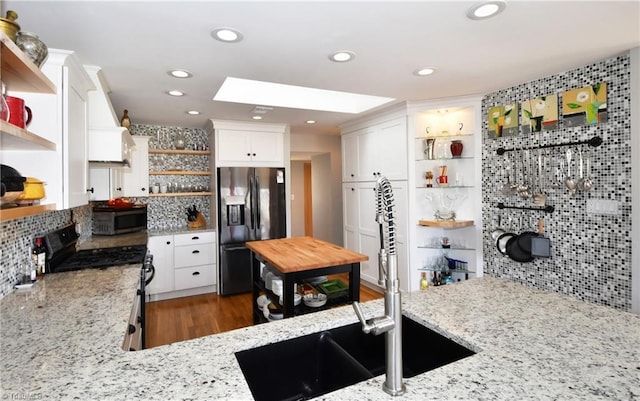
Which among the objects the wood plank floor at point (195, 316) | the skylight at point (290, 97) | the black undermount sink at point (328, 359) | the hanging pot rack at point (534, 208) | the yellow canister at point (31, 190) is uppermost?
the skylight at point (290, 97)

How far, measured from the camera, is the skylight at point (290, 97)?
332cm

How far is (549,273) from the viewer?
2.83 metres

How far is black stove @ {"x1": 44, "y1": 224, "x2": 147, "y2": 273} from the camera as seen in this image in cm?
212

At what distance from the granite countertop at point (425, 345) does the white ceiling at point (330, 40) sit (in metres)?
1.42

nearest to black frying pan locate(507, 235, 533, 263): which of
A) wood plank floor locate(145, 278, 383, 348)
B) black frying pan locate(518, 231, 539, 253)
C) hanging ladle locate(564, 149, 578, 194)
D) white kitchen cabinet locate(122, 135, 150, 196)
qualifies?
black frying pan locate(518, 231, 539, 253)

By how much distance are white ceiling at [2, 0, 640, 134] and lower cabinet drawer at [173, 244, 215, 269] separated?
1.92m

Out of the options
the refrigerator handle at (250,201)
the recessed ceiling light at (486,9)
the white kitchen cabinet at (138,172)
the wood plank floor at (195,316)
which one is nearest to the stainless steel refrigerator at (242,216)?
the refrigerator handle at (250,201)

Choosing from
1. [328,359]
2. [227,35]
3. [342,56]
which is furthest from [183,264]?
[328,359]

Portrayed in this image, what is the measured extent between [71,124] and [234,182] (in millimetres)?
2379

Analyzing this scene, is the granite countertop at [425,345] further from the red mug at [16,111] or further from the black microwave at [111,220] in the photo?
the black microwave at [111,220]

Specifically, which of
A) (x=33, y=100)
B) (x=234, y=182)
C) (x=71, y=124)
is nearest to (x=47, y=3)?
(x=33, y=100)

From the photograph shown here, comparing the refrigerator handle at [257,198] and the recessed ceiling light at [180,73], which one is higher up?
the recessed ceiling light at [180,73]

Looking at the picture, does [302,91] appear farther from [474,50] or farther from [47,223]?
Result: [47,223]

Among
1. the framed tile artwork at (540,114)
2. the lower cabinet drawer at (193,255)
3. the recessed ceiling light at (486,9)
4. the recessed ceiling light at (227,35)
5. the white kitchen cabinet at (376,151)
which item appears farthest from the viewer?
the lower cabinet drawer at (193,255)
